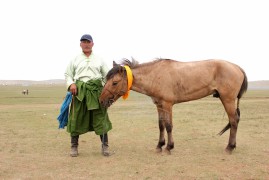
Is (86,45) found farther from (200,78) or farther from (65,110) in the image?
(200,78)

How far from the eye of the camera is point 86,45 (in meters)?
6.79

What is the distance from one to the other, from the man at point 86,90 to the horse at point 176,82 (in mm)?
282

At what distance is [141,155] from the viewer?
685 centimetres

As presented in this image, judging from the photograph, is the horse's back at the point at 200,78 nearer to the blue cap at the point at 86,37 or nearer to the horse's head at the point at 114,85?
the horse's head at the point at 114,85

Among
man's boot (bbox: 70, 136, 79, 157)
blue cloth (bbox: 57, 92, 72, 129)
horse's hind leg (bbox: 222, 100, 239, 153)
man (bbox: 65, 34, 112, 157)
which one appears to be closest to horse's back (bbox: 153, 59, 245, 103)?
horse's hind leg (bbox: 222, 100, 239, 153)

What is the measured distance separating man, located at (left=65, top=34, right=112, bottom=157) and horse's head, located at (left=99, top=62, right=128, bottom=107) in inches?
9.2

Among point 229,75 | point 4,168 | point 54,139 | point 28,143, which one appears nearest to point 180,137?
point 229,75

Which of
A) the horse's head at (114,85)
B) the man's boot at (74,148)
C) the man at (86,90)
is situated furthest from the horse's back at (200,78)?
the man's boot at (74,148)

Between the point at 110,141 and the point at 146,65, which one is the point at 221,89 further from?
the point at 110,141

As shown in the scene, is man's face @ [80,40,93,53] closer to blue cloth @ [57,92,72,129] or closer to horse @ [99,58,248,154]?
horse @ [99,58,248,154]

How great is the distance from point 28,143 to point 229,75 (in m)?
5.26

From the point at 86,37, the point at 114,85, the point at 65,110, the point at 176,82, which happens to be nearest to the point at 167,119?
the point at 176,82

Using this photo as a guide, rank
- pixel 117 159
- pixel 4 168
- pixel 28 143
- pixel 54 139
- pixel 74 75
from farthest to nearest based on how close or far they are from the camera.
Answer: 1. pixel 54 139
2. pixel 28 143
3. pixel 74 75
4. pixel 117 159
5. pixel 4 168

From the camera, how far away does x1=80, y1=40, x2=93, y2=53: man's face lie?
6772 mm
